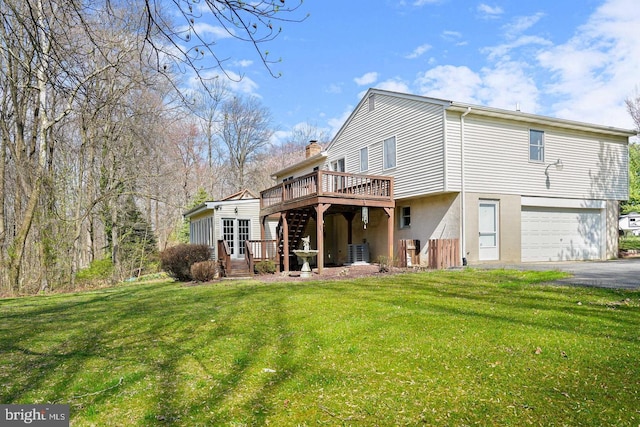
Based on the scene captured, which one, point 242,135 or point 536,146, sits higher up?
point 242,135

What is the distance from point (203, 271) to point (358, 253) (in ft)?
21.7

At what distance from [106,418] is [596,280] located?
32.4 feet

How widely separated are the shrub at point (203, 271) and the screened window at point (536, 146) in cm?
1259

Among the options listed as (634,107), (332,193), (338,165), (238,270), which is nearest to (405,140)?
(332,193)

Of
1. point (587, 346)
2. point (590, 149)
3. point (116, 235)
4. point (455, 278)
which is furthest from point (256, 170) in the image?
point (587, 346)

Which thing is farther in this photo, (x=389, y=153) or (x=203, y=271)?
(x=389, y=153)

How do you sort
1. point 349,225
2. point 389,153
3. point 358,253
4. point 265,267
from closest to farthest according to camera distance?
point 265,267
point 389,153
point 358,253
point 349,225

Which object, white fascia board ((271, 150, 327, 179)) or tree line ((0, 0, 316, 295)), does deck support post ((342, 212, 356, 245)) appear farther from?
tree line ((0, 0, 316, 295))

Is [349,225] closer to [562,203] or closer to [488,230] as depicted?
[488,230]

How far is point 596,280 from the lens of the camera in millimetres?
9141

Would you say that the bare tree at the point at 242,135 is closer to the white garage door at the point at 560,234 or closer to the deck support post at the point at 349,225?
the deck support post at the point at 349,225

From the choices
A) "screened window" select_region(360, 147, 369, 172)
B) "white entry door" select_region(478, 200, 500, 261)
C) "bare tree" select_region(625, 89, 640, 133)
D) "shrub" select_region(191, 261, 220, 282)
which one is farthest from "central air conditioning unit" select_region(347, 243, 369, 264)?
"bare tree" select_region(625, 89, 640, 133)

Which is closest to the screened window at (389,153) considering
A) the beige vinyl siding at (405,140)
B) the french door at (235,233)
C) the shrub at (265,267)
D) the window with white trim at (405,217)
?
the beige vinyl siding at (405,140)

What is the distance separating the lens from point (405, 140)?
1588cm
